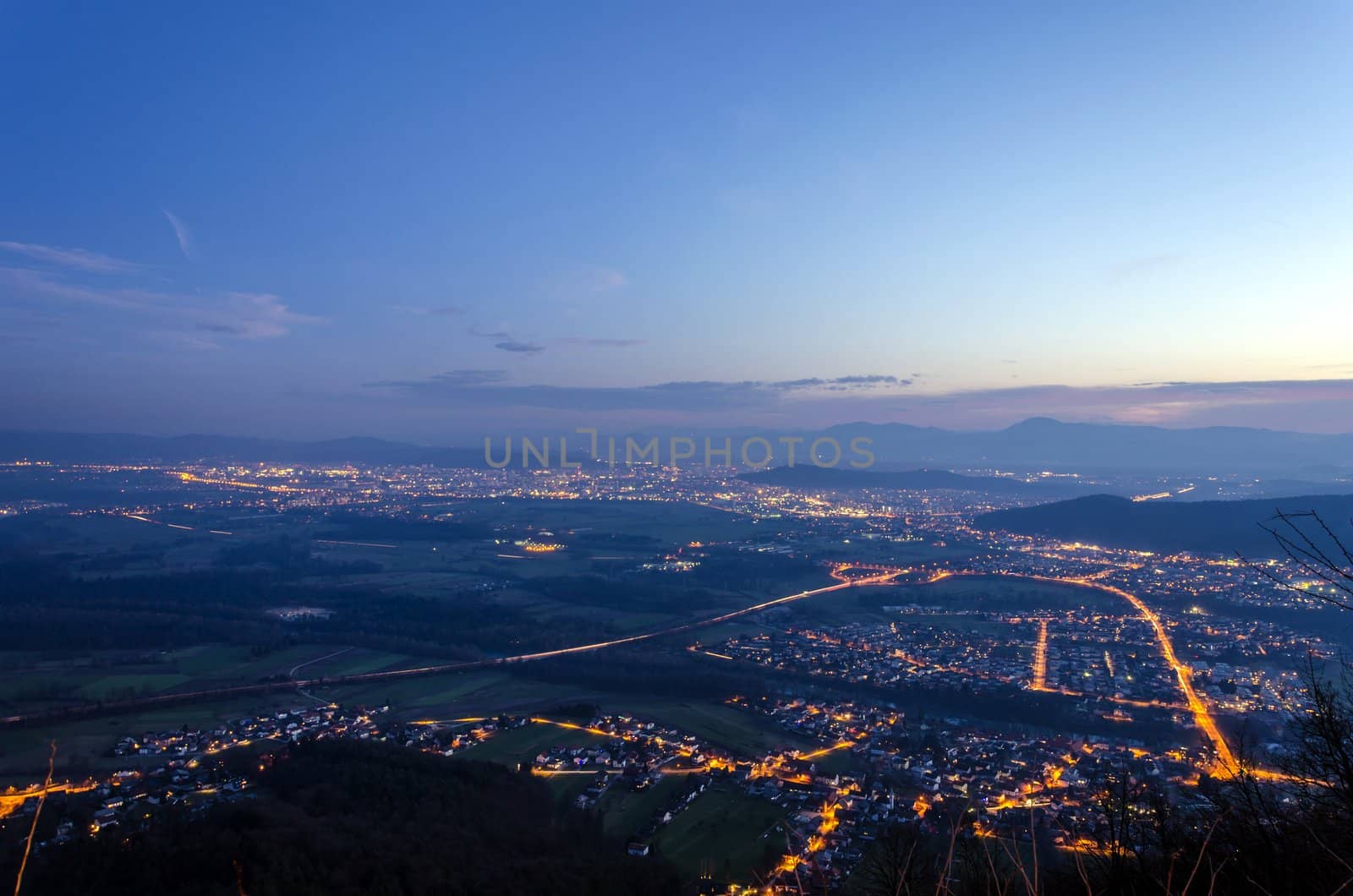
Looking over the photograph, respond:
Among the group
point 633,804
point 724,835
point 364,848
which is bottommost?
point 633,804

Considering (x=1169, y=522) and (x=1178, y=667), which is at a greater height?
(x=1169, y=522)

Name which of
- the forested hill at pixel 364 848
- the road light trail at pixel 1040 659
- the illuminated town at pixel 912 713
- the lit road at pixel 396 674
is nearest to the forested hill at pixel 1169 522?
the illuminated town at pixel 912 713

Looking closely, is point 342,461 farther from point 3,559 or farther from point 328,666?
point 328,666

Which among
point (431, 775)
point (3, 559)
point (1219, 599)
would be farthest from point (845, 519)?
point (3, 559)

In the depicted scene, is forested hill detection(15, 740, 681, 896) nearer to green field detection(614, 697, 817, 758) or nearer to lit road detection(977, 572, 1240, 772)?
green field detection(614, 697, 817, 758)

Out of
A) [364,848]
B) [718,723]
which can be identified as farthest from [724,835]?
[718,723]

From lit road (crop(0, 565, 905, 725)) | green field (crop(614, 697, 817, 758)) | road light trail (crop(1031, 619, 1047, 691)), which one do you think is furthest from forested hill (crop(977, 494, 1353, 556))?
green field (crop(614, 697, 817, 758))

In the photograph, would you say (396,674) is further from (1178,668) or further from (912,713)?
(1178,668)

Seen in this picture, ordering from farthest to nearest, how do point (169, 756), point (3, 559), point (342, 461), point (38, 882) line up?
point (342, 461), point (3, 559), point (169, 756), point (38, 882)
